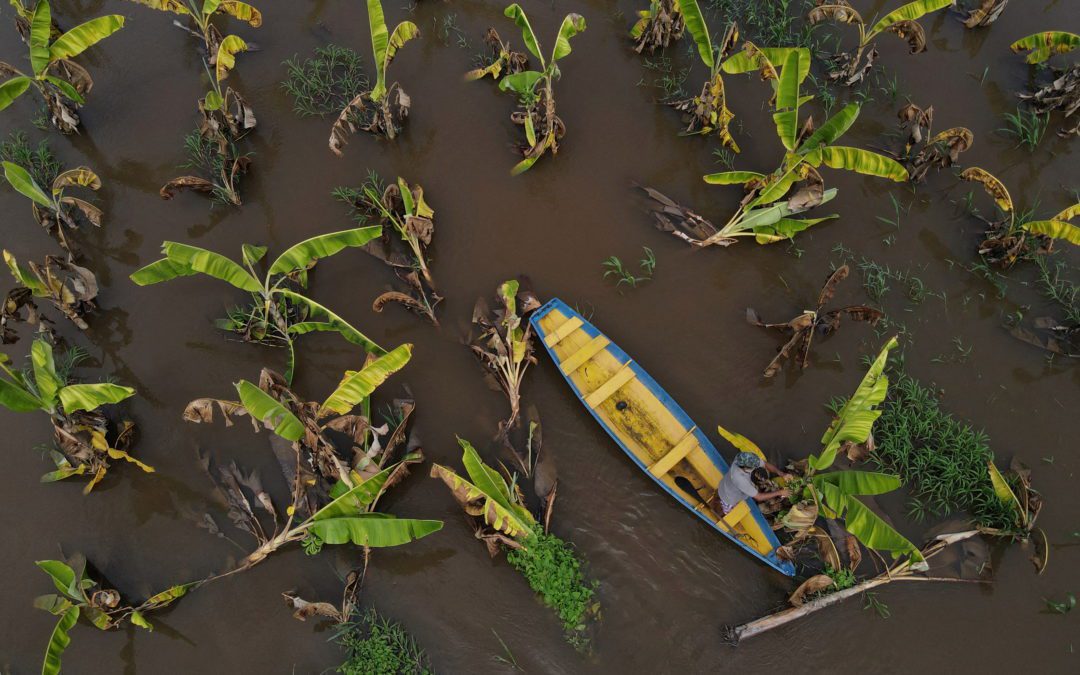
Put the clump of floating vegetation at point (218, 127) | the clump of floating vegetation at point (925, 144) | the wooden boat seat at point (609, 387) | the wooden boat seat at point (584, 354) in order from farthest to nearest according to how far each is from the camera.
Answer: the clump of floating vegetation at point (218, 127) → the clump of floating vegetation at point (925, 144) → the wooden boat seat at point (584, 354) → the wooden boat seat at point (609, 387)

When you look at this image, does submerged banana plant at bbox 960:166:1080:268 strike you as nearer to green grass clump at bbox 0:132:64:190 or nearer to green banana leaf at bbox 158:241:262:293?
green banana leaf at bbox 158:241:262:293

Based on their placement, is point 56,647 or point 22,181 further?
point 22,181

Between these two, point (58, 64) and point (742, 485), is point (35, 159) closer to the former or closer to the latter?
point (58, 64)

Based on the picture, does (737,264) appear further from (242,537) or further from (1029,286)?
(242,537)

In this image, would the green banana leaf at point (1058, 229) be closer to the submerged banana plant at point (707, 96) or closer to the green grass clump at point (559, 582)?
the submerged banana plant at point (707, 96)

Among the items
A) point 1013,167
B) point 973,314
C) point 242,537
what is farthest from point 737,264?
point 242,537

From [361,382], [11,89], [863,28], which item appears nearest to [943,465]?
[863,28]

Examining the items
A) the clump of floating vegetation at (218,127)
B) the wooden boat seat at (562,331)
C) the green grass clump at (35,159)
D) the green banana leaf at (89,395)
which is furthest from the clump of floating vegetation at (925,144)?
the green grass clump at (35,159)

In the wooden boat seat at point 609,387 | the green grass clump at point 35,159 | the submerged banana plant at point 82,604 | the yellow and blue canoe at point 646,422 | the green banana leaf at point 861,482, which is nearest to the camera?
the green banana leaf at point 861,482
